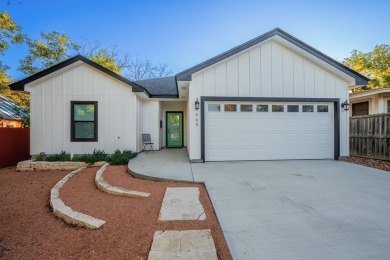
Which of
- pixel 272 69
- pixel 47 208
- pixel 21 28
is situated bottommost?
pixel 47 208

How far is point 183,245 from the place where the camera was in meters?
2.21

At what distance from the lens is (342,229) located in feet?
8.40

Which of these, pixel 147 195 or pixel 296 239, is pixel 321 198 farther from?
pixel 147 195

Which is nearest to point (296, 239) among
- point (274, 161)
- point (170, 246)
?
point (170, 246)

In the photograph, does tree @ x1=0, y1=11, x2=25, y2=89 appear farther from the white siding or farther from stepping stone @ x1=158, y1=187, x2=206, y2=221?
stepping stone @ x1=158, y1=187, x2=206, y2=221

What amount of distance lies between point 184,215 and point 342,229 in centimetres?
218

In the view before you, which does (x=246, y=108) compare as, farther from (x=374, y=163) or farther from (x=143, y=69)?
(x=143, y=69)

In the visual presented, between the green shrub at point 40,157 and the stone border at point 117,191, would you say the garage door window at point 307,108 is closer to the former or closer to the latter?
the stone border at point 117,191

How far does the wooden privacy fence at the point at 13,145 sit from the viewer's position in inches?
293

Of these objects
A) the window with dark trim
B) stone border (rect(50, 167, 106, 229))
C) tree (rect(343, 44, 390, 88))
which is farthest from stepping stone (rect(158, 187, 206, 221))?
tree (rect(343, 44, 390, 88))

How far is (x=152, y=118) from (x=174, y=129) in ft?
5.98

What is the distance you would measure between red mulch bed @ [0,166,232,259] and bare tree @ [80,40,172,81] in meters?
16.8

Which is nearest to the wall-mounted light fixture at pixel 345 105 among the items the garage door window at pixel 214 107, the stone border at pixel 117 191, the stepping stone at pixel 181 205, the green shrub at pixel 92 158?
the garage door window at pixel 214 107

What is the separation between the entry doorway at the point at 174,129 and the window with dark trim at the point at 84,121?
14.0 feet
